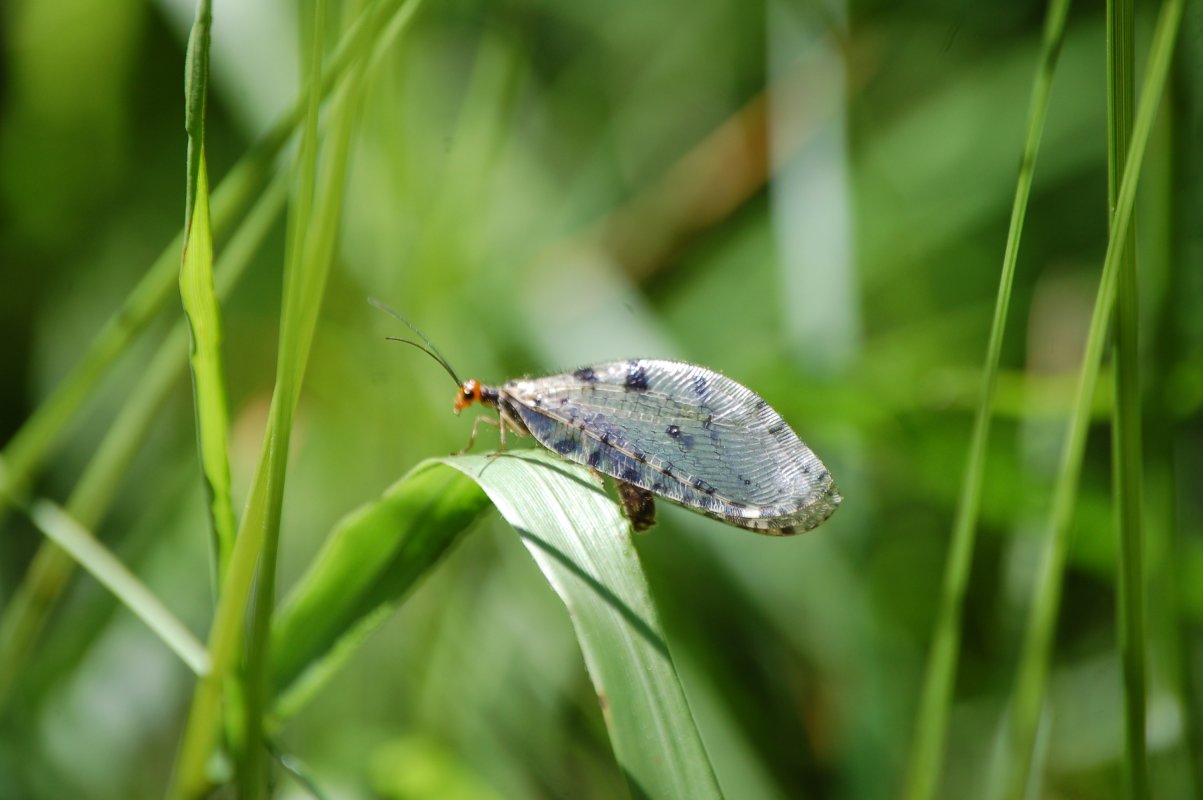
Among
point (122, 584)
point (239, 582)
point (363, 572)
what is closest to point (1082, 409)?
point (363, 572)

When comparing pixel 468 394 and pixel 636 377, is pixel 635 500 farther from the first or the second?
pixel 468 394

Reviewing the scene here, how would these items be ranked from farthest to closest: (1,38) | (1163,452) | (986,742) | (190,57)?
(1,38) < (986,742) < (1163,452) < (190,57)

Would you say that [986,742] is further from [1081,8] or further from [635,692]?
[1081,8]

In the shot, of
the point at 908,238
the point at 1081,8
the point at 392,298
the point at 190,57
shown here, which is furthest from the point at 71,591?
the point at 1081,8

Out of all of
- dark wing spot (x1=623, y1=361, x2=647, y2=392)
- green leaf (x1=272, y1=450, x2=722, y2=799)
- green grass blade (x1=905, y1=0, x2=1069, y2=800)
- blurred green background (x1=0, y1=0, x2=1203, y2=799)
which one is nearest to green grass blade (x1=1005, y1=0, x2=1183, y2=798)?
green grass blade (x1=905, y1=0, x2=1069, y2=800)

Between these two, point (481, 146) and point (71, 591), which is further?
point (481, 146)

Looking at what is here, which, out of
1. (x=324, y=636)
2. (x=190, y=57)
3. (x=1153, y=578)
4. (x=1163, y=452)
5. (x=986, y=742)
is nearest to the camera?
(x=190, y=57)
